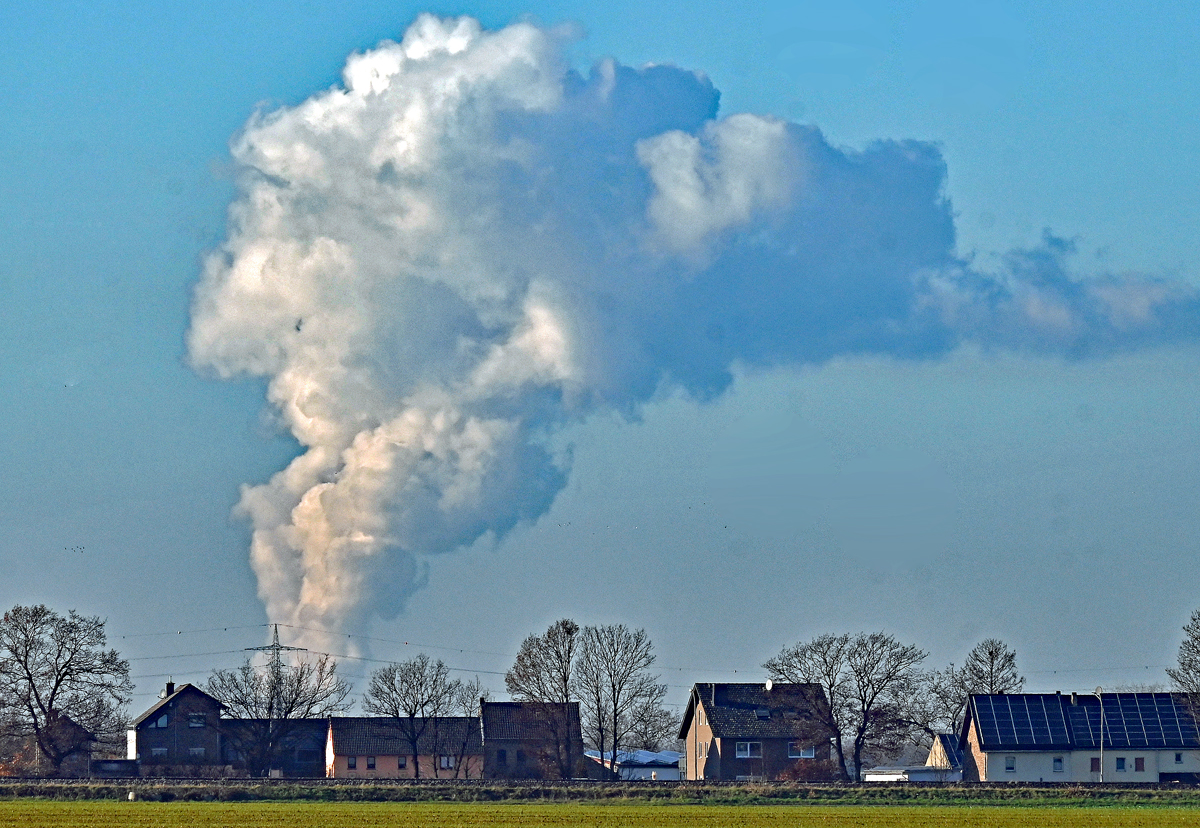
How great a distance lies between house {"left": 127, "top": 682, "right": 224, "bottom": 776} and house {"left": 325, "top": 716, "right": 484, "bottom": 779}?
9.15 meters

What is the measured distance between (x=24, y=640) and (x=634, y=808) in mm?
56398

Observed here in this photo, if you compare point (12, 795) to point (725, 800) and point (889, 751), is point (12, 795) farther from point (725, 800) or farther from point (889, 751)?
point (889, 751)

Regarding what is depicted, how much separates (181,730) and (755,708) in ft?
148

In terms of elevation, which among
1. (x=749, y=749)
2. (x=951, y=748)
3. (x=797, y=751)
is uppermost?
(x=749, y=749)

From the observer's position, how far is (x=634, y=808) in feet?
223

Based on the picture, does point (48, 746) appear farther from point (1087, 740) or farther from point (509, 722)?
point (1087, 740)

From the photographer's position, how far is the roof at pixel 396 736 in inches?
4966

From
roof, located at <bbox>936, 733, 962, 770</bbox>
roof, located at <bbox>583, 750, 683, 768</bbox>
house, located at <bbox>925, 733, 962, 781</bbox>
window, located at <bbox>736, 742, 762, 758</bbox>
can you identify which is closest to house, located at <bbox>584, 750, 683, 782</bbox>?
roof, located at <bbox>583, 750, 683, 768</bbox>

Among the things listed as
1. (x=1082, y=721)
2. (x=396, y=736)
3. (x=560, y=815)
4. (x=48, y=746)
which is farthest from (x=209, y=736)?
(x=560, y=815)

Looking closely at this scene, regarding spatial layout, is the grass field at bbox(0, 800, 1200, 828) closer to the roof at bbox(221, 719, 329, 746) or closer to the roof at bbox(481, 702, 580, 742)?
the roof at bbox(221, 719, 329, 746)

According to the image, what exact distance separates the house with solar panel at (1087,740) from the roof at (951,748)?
13.0 m

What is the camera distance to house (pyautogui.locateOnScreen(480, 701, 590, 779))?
113812 mm

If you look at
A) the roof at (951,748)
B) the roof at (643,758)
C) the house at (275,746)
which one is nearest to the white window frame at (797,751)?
the roof at (643,758)

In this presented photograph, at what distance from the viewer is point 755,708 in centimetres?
11875
